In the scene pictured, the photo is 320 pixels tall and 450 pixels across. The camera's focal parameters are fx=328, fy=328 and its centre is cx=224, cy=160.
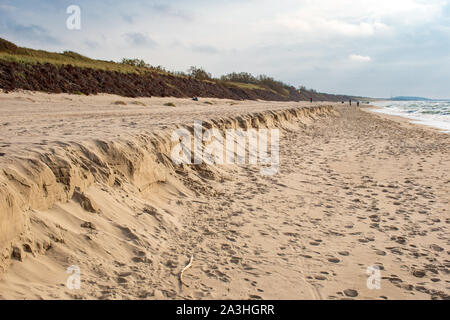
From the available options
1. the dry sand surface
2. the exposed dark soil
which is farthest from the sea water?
the exposed dark soil

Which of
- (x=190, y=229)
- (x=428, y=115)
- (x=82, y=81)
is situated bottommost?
(x=190, y=229)

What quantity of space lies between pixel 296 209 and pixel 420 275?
1922 mm

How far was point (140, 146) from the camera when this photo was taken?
15.8 feet

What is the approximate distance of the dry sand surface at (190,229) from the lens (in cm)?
256

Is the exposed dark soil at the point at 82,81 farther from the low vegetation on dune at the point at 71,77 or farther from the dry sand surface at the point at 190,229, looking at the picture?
the dry sand surface at the point at 190,229

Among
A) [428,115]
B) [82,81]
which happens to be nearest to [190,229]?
[82,81]

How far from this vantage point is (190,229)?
149 inches

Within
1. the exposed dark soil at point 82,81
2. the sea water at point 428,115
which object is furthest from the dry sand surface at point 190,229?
the sea water at point 428,115

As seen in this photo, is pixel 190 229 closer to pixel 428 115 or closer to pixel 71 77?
pixel 71 77

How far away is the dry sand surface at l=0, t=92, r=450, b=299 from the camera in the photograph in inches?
101

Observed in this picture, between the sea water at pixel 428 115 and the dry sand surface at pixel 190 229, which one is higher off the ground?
Result: the sea water at pixel 428 115

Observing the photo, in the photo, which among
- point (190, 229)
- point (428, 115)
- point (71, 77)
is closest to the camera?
point (190, 229)

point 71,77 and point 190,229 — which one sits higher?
point 71,77
